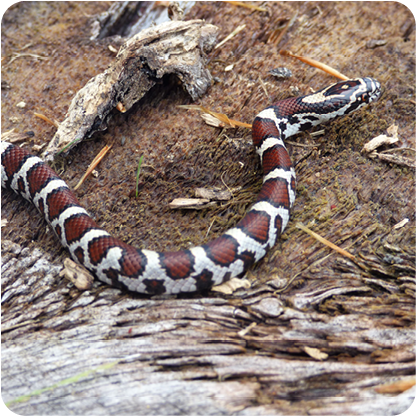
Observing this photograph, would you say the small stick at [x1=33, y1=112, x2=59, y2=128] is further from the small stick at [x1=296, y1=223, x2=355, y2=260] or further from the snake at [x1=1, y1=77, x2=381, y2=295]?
the small stick at [x1=296, y1=223, x2=355, y2=260]

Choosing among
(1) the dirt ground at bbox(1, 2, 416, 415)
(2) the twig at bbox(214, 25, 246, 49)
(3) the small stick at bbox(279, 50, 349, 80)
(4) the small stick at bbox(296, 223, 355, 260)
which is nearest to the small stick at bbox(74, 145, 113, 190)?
(1) the dirt ground at bbox(1, 2, 416, 415)

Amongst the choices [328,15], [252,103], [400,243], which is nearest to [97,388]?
[400,243]

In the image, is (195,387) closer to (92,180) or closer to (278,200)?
(278,200)

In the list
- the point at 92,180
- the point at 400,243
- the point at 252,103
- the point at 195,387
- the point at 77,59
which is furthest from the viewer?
the point at 77,59

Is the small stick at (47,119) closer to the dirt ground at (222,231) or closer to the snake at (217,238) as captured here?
the dirt ground at (222,231)

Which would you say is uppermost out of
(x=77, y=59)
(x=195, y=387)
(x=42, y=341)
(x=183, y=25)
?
(x=77, y=59)

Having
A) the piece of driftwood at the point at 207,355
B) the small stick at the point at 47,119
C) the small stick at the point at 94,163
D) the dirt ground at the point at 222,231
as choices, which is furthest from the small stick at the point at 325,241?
the small stick at the point at 47,119

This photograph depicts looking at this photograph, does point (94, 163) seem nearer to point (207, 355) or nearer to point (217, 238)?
point (217, 238)
